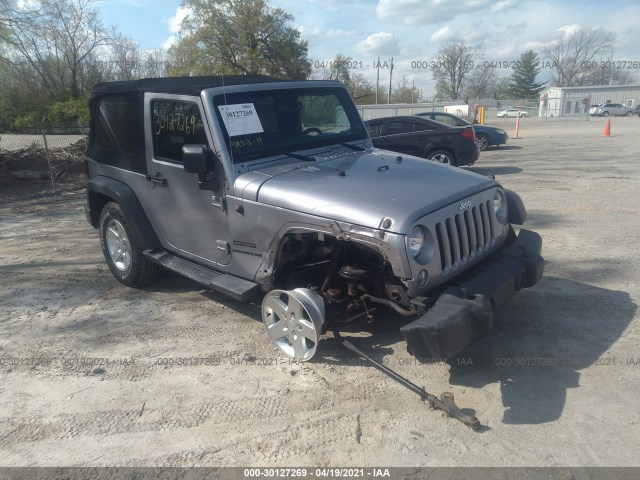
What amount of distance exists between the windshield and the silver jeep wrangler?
12 millimetres

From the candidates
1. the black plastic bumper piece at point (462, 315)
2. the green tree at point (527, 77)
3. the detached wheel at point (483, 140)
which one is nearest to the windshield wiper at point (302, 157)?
the black plastic bumper piece at point (462, 315)

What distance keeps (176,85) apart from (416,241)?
109 inches

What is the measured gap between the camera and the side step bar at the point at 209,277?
4.09 m

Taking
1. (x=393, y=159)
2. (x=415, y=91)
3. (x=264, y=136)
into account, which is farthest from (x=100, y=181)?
(x=415, y=91)

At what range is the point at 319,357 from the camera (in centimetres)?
405

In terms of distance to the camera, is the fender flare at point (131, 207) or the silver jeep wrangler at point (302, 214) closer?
the silver jeep wrangler at point (302, 214)

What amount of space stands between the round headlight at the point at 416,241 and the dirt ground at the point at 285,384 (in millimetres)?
987

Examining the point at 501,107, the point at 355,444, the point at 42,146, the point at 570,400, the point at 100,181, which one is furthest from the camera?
the point at 501,107

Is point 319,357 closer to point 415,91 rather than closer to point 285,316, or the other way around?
point 285,316

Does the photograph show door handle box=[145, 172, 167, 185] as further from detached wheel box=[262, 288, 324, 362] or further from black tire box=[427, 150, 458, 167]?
black tire box=[427, 150, 458, 167]

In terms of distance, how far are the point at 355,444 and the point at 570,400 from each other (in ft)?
4.79

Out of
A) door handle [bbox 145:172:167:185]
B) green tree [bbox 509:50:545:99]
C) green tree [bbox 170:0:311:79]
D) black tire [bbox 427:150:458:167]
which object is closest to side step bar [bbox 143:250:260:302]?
door handle [bbox 145:172:167:185]

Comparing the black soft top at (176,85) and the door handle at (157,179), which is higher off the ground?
the black soft top at (176,85)

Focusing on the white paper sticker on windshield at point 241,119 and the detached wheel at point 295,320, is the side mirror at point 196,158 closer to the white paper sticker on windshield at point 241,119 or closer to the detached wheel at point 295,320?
the white paper sticker on windshield at point 241,119
